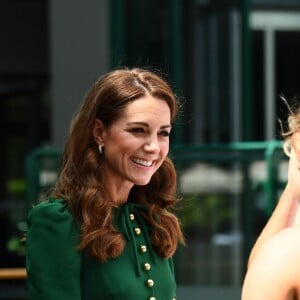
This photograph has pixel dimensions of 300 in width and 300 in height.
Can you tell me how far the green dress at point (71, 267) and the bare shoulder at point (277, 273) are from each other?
598mm

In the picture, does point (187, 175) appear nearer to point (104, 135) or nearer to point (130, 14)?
point (130, 14)

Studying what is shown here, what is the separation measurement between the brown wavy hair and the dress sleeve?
0.12 ft

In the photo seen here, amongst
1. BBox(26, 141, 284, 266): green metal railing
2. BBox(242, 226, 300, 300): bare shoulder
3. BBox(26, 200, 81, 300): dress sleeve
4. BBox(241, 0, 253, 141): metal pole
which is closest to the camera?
BBox(242, 226, 300, 300): bare shoulder

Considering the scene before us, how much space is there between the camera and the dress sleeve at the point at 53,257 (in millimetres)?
2221

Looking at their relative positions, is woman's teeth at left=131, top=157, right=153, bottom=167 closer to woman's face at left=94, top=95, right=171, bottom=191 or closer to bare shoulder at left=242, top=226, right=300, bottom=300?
woman's face at left=94, top=95, right=171, bottom=191

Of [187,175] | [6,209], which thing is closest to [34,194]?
[187,175]

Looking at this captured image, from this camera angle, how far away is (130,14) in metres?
8.63

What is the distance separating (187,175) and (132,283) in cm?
579

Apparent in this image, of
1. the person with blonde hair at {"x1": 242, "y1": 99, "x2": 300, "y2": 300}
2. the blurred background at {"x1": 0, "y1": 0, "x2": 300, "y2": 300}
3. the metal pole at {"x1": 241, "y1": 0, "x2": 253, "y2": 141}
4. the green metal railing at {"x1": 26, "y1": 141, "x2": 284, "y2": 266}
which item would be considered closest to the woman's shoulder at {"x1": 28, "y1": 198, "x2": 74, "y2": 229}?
the person with blonde hair at {"x1": 242, "y1": 99, "x2": 300, "y2": 300}

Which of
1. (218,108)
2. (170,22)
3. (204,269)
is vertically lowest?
(204,269)

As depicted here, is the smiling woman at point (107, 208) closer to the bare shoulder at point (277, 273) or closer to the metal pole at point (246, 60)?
the bare shoulder at point (277, 273)

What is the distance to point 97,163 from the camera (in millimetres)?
2373

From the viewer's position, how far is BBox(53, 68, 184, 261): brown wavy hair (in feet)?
7.54

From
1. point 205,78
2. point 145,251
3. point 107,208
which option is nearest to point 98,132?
point 107,208
